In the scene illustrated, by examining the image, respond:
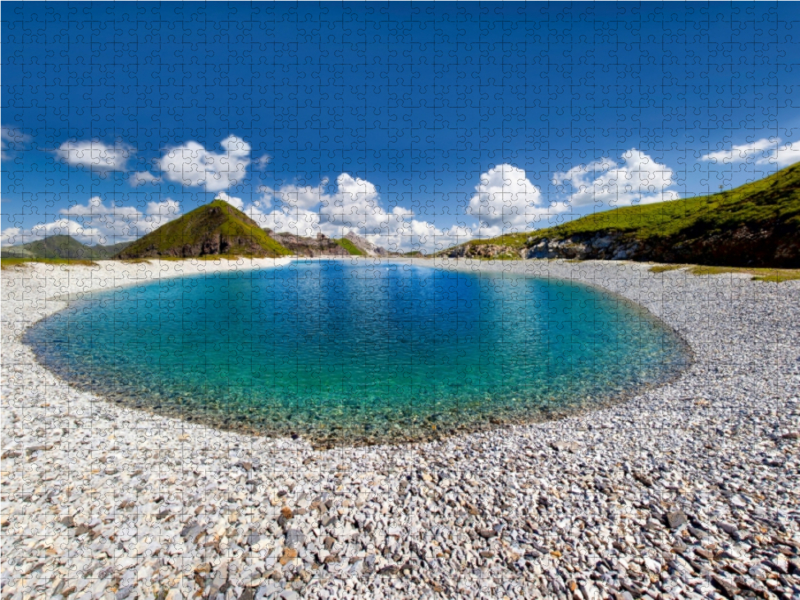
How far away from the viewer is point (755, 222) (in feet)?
212

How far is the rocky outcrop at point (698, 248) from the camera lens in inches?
2222

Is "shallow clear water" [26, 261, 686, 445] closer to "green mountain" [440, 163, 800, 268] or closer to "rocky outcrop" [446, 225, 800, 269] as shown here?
"rocky outcrop" [446, 225, 800, 269]

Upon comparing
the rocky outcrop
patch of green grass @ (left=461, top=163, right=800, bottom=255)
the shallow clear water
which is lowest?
the shallow clear water

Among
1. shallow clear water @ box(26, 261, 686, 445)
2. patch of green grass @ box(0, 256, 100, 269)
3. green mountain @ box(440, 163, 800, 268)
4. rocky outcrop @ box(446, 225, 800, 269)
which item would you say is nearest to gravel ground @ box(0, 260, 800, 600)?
shallow clear water @ box(26, 261, 686, 445)

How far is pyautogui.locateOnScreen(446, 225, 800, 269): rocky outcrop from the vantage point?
56.4m

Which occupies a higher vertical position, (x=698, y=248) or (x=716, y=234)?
(x=716, y=234)

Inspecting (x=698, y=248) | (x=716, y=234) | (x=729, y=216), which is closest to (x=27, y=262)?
(x=698, y=248)

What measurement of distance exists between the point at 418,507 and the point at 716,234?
92737mm

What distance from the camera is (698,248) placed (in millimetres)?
73625

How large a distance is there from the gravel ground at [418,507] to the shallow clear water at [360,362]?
2.07 m

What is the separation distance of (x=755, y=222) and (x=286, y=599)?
304ft

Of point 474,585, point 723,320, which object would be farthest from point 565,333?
point 474,585

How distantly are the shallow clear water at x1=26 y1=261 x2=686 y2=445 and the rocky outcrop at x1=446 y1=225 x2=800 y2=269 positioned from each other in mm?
39897

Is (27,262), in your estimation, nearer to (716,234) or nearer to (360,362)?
(360,362)
